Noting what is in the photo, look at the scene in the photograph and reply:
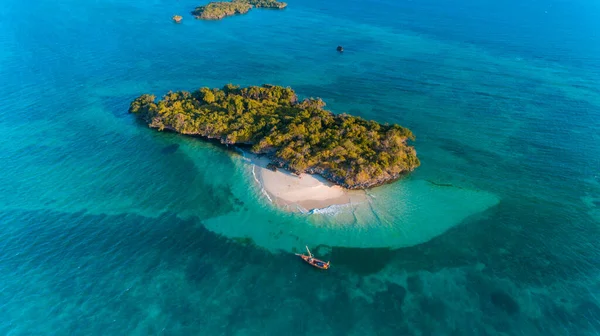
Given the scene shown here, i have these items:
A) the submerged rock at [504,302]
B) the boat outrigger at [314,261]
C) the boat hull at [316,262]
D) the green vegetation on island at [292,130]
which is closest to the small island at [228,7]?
the green vegetation on island at [292,130]

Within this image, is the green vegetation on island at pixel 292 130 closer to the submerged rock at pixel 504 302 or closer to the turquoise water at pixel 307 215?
the turquoise water at pixel 307 215

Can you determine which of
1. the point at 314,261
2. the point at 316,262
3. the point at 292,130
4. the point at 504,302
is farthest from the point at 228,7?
the point at 504,302

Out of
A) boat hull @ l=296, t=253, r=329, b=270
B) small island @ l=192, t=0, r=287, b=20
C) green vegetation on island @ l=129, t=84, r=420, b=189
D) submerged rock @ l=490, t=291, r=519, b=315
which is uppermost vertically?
small island @ l=192, t=0, r=287, b=20

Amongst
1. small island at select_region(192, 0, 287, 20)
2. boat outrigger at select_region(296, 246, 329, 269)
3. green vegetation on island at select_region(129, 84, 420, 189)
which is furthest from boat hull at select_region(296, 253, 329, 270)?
small island at select_region(192, 0, 287, 20)

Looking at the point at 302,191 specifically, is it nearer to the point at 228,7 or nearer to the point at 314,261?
the point at 314,261

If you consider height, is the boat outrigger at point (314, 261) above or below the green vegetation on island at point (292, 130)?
below

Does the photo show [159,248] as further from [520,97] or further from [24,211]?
[520,97]

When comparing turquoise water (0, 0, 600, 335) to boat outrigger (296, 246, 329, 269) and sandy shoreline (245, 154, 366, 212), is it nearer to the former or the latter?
boat outrigger (296, 246, 329, 269)
